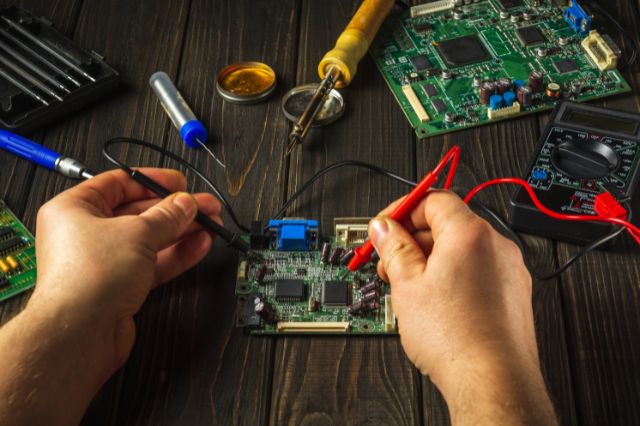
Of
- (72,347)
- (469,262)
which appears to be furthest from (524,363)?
(72,347)

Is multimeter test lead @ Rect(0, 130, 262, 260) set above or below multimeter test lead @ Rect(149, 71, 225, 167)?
below

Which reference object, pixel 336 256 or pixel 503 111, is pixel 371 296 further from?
pixel 503 111

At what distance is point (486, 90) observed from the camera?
1627 mm

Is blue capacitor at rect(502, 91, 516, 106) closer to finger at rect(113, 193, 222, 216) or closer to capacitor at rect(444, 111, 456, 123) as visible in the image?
capacitor at rect(444, 111, 456, 123)

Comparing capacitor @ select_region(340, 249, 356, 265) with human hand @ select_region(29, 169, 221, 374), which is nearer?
human hand @ select_region(29, 169, 221, 374)

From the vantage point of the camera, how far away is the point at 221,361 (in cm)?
130

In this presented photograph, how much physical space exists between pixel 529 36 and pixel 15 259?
49.4 inches

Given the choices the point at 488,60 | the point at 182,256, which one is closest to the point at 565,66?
the point at 488,60

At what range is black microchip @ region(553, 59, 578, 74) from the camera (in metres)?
1.70

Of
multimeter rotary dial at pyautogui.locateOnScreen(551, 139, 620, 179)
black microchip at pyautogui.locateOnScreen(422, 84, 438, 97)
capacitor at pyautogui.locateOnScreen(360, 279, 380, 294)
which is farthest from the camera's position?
black microchip at pyautogui.locateOnScreen(422, 84, 438, 97)

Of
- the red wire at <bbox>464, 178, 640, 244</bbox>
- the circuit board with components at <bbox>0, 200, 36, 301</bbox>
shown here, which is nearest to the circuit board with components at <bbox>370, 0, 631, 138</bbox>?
the red wire at <bbox>464, 178, 640, 244</bbox>

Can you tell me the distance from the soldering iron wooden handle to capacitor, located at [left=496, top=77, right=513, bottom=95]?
33cm

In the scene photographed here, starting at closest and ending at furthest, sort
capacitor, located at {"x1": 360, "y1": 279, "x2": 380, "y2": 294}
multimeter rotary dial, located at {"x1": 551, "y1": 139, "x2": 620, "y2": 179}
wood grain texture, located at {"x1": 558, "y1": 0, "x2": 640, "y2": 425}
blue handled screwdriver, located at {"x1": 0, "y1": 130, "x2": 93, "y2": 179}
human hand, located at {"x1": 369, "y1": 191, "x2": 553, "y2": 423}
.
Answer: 1. human hand, located at {"x1": 369, "y1": 191, "x2": 553, "y2": 423}
2. wood grain texture, located at {"x1": 558, "y1": 0, "x2": 640, "y2": 425}
3. capacitor, located at {"x1": 360, "y1": 279, "x2": 380, "y2": 294}
4. multimeter rotary dial, located at {"x1": 551, "y1": 139, "x2": 620, "y2": 179}
5. blue handled screwdriver, located at {"x1": 0, "y1": 130, "x2": 93, "y2": 179}

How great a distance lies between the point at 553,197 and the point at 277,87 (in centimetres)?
71
